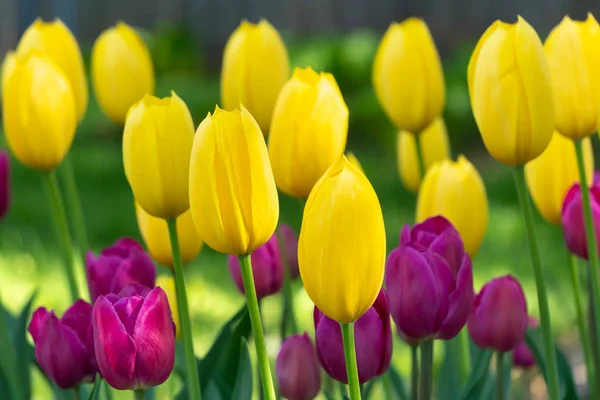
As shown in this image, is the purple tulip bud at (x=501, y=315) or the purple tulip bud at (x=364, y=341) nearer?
the purple tulip bud at (x=364, y=341)

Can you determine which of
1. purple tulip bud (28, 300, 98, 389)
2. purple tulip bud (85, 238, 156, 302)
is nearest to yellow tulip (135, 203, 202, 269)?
purple tulip bud (85, 238, 156, 302)

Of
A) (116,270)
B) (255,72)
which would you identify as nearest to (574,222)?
(255,72)

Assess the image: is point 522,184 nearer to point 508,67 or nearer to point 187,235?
point 508,67

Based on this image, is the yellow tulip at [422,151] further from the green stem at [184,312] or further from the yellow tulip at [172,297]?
the green stem at [184,312]

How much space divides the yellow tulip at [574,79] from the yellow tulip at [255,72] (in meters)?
0.36

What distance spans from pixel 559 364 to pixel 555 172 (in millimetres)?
328

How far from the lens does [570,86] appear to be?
111cm

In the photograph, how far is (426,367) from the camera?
1088 mm

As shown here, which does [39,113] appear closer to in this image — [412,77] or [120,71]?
[120,71]

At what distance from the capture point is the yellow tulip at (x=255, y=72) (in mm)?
1302

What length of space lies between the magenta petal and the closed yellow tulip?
36 cm

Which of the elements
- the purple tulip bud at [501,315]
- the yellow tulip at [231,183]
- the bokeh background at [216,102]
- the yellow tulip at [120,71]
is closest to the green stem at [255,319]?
the yellow tulip at [231,183]

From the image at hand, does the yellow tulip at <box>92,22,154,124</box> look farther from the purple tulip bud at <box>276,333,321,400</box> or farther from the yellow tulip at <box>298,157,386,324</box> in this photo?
the yellow tulip at <box>298,157,386,324</box>

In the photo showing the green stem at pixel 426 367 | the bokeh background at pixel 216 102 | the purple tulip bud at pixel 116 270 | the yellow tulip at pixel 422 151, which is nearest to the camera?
the green stem at pixel 426 367
